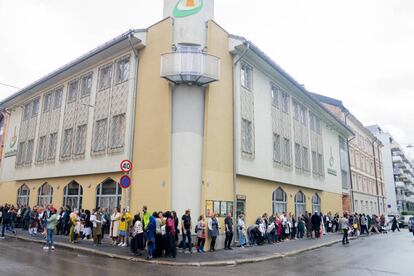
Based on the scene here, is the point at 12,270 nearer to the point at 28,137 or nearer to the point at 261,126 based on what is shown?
the point at 261,126

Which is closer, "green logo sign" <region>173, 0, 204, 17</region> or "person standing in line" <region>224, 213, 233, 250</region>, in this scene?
"person standing in line" <region>224, 213, 233, 250</region>

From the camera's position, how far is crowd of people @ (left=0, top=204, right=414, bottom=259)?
41.5 feet

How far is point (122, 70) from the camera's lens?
18.9 meters

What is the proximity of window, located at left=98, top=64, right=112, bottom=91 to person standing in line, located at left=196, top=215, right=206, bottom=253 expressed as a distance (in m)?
9.80

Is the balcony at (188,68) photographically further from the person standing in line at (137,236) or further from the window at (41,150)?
the window at (41,150)

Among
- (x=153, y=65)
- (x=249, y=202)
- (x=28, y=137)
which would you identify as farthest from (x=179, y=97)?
(x=28, y=137)

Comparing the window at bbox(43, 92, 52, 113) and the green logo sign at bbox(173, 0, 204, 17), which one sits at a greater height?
the green logo sign at bbox(173, 0, 204, 17)

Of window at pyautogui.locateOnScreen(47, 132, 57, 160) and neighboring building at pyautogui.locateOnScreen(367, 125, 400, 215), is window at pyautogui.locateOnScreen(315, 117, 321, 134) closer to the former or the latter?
window at pyautogui.locateOnScreen(47, 132, 57, 160)

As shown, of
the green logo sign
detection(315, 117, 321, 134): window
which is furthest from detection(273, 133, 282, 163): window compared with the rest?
the green logo sign

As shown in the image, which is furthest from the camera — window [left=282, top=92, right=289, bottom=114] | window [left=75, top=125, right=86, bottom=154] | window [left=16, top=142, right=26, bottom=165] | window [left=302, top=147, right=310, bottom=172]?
window [left=16, top=142, right=26, bottom=165]

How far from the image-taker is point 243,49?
58.6ft

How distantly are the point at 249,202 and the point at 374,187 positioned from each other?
35.3 m

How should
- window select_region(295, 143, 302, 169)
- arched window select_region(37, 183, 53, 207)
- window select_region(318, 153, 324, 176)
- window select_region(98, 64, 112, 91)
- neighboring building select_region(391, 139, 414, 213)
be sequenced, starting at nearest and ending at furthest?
window select_region(98, 64, 112, 91), arched window select_region(37, 183, 53, 207), window select_region(295, 143, 302, 169), window select_region(318, 153, 324, 176), neighboring building select_region(391, 139, 414, 213)

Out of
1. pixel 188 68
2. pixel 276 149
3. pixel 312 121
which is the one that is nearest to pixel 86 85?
pixel 188 68
